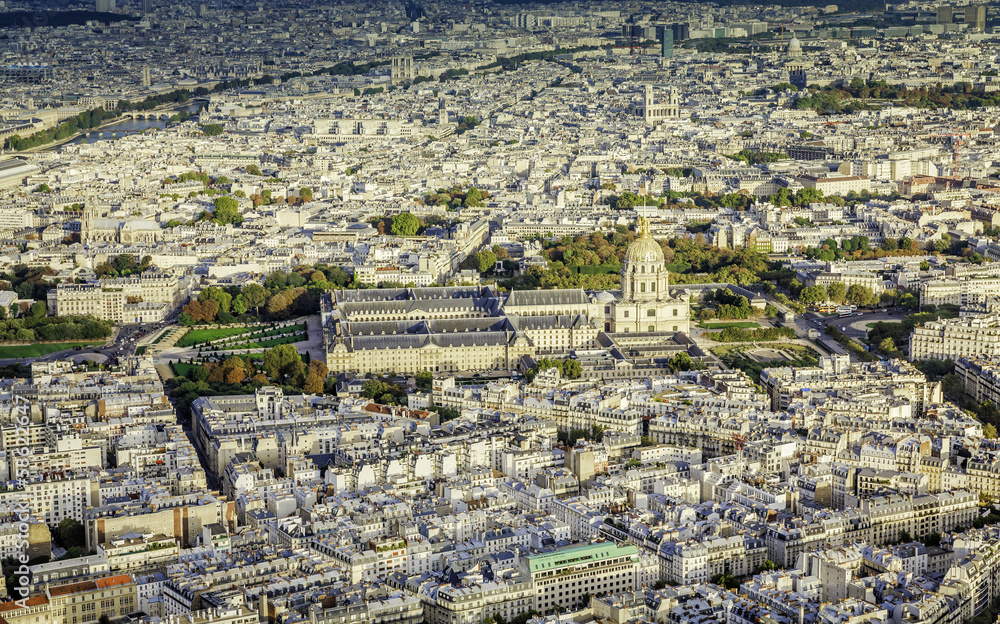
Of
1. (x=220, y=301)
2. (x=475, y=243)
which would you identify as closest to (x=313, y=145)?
(x=475, y=243)

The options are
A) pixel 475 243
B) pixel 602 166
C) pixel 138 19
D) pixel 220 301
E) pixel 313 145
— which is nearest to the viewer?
pixel 220 301

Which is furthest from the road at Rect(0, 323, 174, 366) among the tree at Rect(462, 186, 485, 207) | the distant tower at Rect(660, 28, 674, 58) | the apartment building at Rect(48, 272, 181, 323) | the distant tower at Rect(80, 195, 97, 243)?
the distant tower at Rect(660, 28, 674, 58)

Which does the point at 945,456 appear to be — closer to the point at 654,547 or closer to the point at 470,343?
the point at 654,547

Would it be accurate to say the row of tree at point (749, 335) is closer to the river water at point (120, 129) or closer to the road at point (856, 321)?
the road at point (856, 321)

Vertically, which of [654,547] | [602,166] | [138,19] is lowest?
[654,547]

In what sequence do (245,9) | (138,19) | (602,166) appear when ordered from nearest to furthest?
(602,166), (138,19), (245,9)
